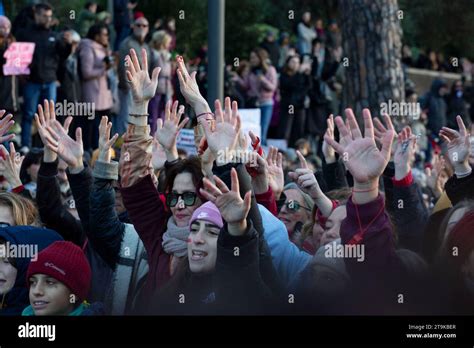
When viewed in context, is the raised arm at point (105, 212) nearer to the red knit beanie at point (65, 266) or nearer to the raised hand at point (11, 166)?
the red knit beanie at point (65, 266)

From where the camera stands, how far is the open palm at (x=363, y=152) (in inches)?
216

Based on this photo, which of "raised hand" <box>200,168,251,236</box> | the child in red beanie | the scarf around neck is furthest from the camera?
the scarf around neck

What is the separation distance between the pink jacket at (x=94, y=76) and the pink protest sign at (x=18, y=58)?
81cm

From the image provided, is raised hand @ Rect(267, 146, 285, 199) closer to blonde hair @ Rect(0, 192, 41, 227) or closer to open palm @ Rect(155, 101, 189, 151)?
open palm @ Rect(155, 101, 189, 151)

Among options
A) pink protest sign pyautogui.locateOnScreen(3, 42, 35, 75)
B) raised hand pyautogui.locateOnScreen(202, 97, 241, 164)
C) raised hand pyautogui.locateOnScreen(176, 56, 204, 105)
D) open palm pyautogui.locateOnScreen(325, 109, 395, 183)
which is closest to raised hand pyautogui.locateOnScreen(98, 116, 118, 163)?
raised hand pyautogui.locateOnScreen(176, 56, 204, 105)

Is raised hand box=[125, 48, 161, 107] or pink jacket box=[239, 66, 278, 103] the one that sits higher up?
raised hand box=[125, 48, 161, 107]

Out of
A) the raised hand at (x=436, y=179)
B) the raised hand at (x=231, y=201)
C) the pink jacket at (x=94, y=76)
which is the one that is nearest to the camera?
the raised hand at (x=231, y=201)

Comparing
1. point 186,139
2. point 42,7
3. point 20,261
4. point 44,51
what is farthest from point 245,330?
point 42,7

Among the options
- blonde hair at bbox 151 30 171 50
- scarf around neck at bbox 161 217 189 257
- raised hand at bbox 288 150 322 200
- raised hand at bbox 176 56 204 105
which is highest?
blonde hair at bbox 151 30 171 50

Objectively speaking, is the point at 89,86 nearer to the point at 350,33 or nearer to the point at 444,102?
the point at 350,33

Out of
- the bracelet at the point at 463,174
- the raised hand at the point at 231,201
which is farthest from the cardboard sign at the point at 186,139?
the raised hand at the point at 231,201

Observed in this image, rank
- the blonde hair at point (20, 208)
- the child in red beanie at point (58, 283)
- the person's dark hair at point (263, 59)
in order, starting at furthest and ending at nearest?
the person's dark hair at point (263, 59) < the blonde hair at point (20, 208) < the child in red beanie at point (58, 283)

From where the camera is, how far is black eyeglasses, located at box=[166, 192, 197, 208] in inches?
245

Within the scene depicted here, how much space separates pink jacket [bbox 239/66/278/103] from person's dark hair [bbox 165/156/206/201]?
30.2 ft
